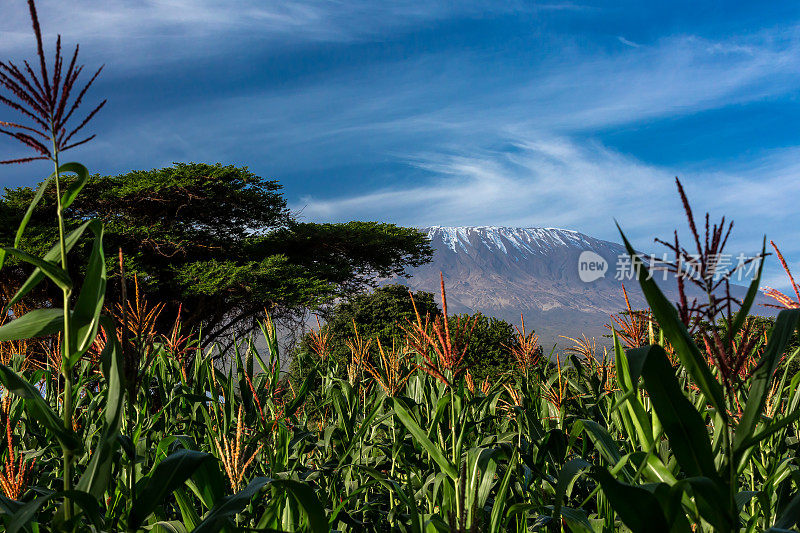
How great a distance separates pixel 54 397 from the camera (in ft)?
10.5

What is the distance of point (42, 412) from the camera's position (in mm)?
979

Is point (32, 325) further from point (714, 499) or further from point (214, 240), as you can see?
point (214, 240)

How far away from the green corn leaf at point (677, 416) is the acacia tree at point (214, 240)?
13388 millimetres

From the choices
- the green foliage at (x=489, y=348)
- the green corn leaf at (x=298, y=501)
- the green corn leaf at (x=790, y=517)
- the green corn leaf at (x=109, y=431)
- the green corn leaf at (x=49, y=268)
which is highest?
the green corn leaf at (x=49, y=268)

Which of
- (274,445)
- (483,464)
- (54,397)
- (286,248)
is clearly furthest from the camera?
(286,248)

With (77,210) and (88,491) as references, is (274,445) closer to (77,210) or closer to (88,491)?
(88,491)

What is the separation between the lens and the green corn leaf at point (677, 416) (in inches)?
35.7

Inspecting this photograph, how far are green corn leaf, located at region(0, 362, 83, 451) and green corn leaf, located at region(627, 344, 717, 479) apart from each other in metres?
1.04

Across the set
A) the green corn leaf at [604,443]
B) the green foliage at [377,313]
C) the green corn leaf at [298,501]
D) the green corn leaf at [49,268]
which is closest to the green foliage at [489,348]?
the green foliage at [377,313]

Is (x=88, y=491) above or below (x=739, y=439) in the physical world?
below

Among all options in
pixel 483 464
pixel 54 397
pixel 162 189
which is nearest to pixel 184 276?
pixel 162 189

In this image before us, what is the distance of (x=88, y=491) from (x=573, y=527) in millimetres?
1047

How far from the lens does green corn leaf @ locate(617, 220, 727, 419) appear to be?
82 centimetres

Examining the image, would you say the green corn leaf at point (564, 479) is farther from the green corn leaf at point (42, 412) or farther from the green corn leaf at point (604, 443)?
the green corn leaf at point (42, 412)
